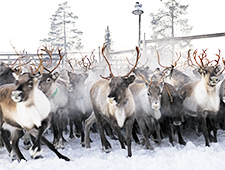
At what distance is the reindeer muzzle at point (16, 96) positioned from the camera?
346 cm

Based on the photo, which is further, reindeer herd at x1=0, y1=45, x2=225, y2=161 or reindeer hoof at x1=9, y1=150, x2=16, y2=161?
reindeer hoof at x1=9, y1=150, x2=16, y2=161

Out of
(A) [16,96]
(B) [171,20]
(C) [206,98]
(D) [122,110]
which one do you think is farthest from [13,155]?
(B) [171,20]

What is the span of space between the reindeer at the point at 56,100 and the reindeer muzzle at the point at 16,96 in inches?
52.0

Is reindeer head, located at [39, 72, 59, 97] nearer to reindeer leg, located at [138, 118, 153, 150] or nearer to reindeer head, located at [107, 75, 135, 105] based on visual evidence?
reindeer head, located at [107, 75, 135, 105]

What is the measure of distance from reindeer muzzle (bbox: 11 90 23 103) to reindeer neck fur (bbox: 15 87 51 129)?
0.20 m

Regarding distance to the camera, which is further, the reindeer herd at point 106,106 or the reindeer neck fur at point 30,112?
the reindeer herd at point 106,106

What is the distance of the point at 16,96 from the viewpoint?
3.48m

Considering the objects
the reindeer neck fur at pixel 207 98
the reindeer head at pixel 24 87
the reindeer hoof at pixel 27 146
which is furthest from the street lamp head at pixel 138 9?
the reindeer head at pixel 24 87

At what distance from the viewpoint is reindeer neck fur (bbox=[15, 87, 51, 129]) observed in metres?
3.71

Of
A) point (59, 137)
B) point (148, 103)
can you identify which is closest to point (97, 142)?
point (59, 137)

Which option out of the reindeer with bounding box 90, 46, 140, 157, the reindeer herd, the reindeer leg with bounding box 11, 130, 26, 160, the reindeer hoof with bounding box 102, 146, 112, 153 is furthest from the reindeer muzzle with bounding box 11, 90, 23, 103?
the reindeer hoof with bounding box 102, 146, 112, 153

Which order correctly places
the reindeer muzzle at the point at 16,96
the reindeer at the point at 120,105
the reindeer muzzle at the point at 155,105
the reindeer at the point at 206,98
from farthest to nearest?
the reindeer at the point at 206,98 → the reindeer muzzle at the point at 155,105 → the reindeer at the point at 120,105 → the reindeer muzzle at the point at 16,96

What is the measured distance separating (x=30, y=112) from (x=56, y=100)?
1643 millimetres

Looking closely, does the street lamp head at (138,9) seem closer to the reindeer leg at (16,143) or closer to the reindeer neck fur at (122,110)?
the reindeer neck fur at (122,110)
